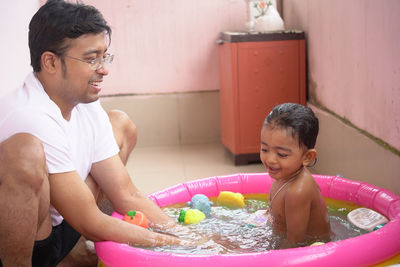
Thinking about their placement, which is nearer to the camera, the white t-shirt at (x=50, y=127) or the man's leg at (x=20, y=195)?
the man's leg at (x=20, y=195)

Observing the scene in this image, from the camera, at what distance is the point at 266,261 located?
5.96 feet

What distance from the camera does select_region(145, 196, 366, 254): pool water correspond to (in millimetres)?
2225

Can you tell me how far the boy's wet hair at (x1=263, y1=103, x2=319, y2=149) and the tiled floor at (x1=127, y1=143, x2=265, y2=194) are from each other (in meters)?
1.61

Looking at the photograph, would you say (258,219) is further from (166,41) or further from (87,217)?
(166,41)

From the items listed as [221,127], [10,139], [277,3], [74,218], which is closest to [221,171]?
[221,127]

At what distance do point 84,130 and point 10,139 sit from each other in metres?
0.49

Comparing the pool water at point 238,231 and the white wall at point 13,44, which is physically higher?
the white wall at point 13,44

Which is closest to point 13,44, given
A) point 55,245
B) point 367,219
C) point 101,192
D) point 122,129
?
point 122,129

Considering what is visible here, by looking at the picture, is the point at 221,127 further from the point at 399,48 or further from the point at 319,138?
the point at 399,48

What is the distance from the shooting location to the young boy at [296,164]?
2.13m

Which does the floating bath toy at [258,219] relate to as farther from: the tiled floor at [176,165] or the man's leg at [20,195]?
the tiled floor at [176,165]

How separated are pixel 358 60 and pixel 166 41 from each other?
7.13 ft

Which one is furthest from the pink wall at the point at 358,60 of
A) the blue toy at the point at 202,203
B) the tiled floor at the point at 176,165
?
the blue toy at the point at 202,203

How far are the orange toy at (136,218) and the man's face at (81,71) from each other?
57 centimetres
